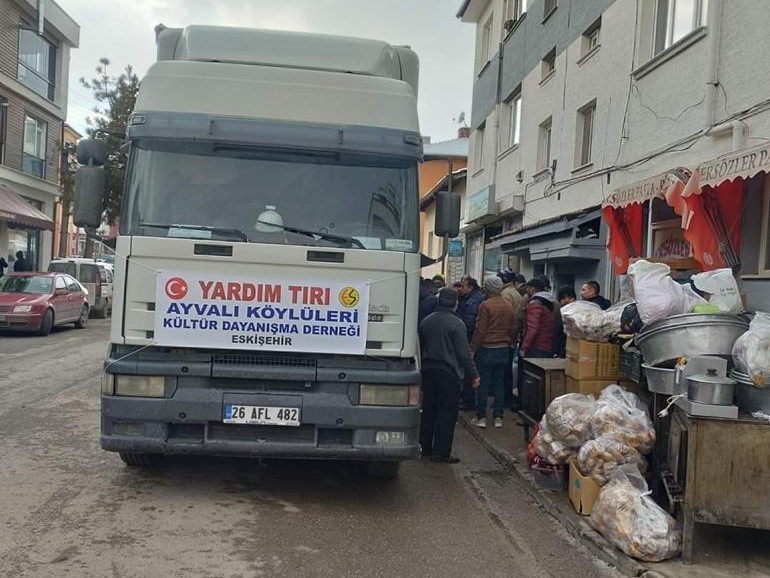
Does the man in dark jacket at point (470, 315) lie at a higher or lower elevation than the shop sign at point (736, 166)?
lower

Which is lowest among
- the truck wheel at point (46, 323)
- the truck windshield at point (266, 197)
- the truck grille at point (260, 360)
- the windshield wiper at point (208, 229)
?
the truck wheel at point (46, 323)

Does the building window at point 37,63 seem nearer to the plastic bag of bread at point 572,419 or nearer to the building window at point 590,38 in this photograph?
the building window at point 590,38

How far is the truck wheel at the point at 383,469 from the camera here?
6.18 meters

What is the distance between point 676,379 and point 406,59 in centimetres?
368

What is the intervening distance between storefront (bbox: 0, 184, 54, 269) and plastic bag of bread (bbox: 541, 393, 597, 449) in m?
19.6

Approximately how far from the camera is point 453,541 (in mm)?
5070

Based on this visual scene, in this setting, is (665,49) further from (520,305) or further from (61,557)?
(61,557)

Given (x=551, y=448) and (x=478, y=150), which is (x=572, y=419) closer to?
(x=551, y=448)

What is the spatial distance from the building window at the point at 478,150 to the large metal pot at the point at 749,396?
1674 cm

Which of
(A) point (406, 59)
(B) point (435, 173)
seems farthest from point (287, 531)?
(B) point (435, 173)

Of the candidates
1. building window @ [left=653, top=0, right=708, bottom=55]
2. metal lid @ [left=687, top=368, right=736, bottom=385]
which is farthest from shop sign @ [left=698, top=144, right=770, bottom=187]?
building window @ [left=653, top=0, right=708, bottom=55]

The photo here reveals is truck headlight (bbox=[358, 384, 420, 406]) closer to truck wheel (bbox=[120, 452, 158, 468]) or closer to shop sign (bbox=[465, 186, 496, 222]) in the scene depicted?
truck wheel (bbox=[120, 452, 158, 468])

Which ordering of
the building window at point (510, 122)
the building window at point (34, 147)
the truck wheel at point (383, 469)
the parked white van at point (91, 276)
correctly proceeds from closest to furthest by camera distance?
the truck wheel at point (383, 469), the building window at point (510, 122), the parked white van at point (91, 276), the building window at point (34, 147)

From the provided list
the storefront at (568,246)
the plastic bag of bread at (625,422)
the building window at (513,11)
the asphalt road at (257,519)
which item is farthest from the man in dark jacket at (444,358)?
the building window at (513,11)
